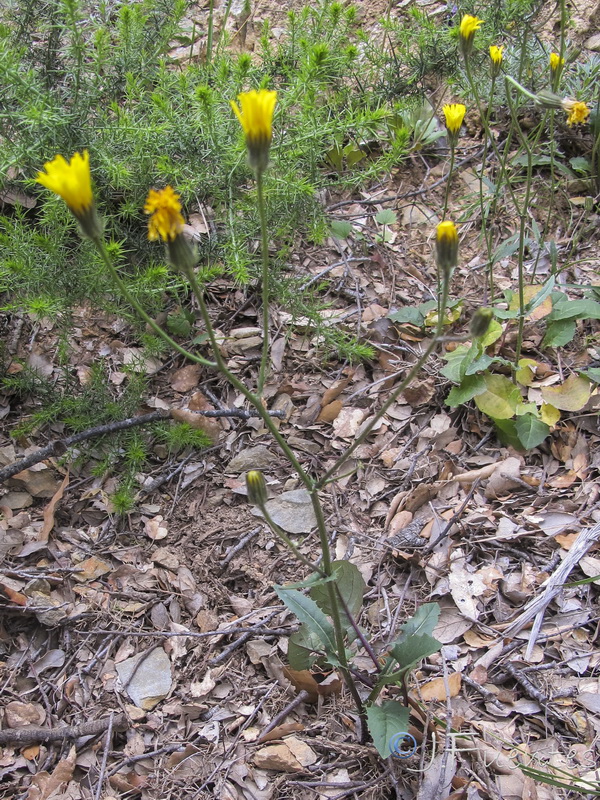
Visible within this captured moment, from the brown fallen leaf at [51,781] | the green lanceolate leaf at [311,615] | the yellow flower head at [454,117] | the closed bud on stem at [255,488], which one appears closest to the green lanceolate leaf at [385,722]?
the green lanceolate leaf at [311,615]

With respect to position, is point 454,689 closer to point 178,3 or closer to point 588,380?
point 588,380

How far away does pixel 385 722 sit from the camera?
62.4 inches

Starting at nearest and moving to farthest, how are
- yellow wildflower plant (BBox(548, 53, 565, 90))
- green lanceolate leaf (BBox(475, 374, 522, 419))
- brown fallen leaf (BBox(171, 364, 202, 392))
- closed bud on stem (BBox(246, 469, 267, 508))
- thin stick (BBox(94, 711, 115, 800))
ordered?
closed bud on stem (BBox(246, 469, 267, 508)) → thin stick (BBox(94, 711, 115, 800)) → yellow wildflower plant (BBox(548, 53, 565, 90)) → green lanceolate leaf (BBox(475, 374, 522, 419)) → brown fallen leaf (BBox(171, 364, 202, 392))

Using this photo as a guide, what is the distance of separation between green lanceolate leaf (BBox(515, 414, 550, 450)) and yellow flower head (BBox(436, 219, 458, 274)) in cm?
124

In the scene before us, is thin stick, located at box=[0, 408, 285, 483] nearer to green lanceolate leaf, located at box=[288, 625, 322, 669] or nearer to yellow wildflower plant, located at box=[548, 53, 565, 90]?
green lanceolate leaf, located at box=[288, 625, 322, 669]

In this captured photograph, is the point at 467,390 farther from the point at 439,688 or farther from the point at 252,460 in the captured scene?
the point at 439,688

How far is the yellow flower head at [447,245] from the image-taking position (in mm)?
1393

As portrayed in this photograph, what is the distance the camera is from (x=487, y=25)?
3.37 meters

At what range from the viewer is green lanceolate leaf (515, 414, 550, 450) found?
2439 mm

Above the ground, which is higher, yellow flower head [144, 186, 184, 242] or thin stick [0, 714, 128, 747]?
yellow flower head [144, 186, 184, 242]

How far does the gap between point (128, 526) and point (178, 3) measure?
2.28m

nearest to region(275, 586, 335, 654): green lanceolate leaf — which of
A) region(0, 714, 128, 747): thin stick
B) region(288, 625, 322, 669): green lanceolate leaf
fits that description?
region(288, 625, 322, 669): green lanceolate leaf

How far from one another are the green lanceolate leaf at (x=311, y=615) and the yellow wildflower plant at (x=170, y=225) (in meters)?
0.91

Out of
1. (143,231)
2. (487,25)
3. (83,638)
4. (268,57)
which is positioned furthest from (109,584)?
(487,25)
